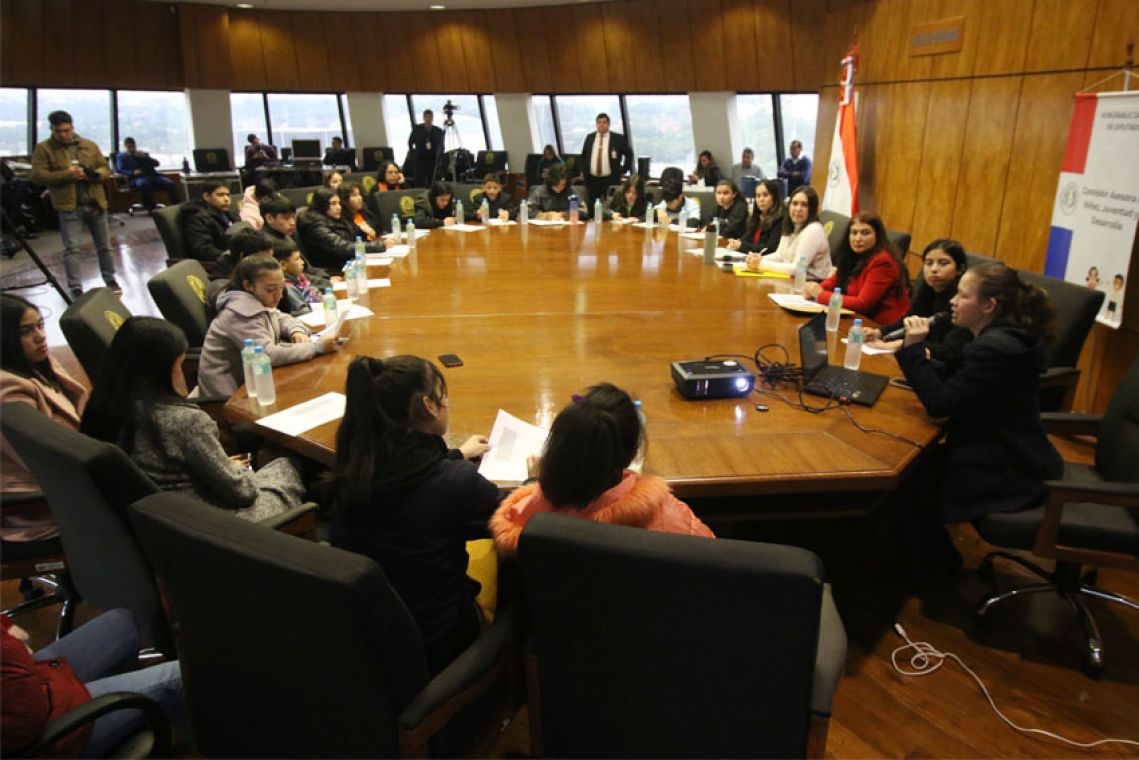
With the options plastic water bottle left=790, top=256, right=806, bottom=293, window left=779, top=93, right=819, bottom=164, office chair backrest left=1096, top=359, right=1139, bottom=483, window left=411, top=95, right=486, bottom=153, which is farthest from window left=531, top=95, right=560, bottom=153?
office chair backrest left=1096, top=359, right=1139, bottom=483

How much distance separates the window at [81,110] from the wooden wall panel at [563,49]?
6.68 m

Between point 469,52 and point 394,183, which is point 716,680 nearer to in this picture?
point 394,183

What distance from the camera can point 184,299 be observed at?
125 inches

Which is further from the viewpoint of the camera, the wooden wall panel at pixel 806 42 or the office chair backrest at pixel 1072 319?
the wooden wall panel at pixel 806 42

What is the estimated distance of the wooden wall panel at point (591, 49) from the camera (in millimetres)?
10297

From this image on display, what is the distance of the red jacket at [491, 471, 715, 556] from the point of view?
1.38 metres

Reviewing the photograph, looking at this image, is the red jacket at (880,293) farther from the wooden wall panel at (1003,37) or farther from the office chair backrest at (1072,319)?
the wooden wall panel at (1003,37)

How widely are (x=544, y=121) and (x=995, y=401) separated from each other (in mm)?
11158

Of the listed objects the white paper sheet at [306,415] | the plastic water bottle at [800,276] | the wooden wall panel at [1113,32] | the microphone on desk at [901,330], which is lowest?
the white paper sheet at [306,415]

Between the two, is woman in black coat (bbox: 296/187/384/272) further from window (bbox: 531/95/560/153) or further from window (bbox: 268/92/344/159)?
window (bbox: 268/92/344/159)

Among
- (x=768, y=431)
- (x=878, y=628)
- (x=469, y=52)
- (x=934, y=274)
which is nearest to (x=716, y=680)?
(x=768, y=431)

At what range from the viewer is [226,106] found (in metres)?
11.0

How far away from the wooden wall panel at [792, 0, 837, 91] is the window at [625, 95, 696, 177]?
2081 millimetres

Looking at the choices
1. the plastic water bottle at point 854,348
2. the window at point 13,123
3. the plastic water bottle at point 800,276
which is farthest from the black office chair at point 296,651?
the window at point 13,123
